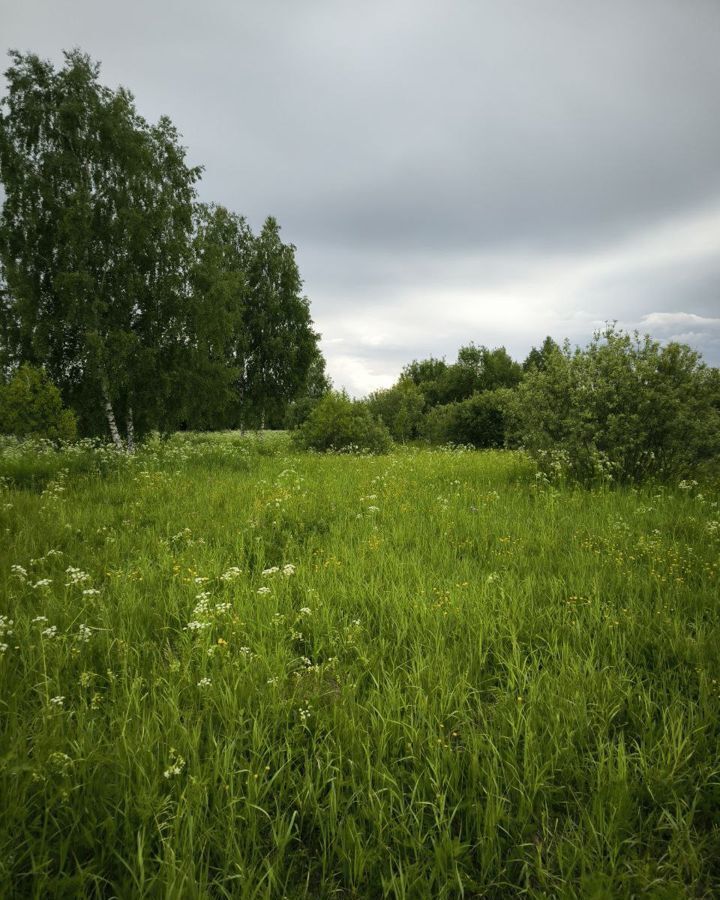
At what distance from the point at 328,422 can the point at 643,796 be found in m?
21.8

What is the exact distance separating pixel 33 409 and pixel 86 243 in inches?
269

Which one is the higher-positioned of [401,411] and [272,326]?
[272,326]

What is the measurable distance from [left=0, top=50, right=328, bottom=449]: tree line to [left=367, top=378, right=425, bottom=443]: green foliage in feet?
80.7

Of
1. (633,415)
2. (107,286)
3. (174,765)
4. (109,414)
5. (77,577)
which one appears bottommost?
(174,765)

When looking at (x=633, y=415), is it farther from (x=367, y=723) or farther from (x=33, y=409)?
(x=33, y=409)

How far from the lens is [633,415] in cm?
888

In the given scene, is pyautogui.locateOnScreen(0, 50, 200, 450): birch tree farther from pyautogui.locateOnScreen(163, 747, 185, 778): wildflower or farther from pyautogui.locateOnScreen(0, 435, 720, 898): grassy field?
pyautogui.locateOnScreen(163, 747, 185, 778): wildflower

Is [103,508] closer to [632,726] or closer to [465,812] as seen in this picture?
[465,812]

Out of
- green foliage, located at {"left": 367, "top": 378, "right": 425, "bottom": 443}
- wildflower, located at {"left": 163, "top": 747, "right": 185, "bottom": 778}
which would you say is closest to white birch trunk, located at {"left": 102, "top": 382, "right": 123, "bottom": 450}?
wildflower, located at {"left": 163, "top": 747, "right": 185, "bottom": 778}

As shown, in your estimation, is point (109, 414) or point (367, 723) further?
point (109, 414)

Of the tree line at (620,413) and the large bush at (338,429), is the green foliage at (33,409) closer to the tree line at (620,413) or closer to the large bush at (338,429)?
the large bush at (338,429)

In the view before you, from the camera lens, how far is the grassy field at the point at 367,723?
1916mm

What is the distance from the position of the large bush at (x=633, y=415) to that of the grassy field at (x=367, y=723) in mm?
3988

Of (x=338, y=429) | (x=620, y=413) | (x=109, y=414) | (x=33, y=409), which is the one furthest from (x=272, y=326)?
(x=620, y=413)
